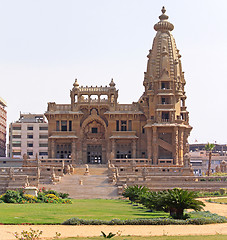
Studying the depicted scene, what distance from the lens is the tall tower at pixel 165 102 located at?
3233 inches

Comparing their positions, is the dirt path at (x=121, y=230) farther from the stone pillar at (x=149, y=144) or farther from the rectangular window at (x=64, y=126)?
the rectangular window at (x=64, y=126)

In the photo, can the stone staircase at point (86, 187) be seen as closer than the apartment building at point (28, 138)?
Yes

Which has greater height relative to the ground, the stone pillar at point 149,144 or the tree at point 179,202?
the stone pillar at point 149,144

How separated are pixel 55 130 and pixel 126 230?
62.4m

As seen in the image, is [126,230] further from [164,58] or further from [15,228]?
[164,58]

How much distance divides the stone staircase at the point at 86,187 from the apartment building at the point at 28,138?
64.5 m

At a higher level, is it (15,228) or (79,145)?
(79,145)

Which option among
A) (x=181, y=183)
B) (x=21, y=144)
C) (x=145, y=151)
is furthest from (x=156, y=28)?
(x=21, y=144)

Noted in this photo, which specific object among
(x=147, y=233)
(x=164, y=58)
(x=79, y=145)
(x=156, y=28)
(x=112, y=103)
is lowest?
(x=147, y=233)

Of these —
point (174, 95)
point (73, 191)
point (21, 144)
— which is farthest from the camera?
point (21, 144)

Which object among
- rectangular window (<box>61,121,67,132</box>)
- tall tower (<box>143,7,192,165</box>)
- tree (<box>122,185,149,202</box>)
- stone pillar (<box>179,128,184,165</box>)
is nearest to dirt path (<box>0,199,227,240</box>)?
tree (<box>122,185,149,202</box>)

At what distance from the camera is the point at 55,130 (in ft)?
285

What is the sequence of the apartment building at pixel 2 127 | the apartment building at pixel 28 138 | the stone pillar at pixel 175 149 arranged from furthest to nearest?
the apartment building at pixel 2 127 < the apartment building at pixel 28 138 < the stone pillar at pixel 175 149

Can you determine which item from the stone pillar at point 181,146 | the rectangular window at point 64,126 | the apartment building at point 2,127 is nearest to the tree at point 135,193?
the stone pillar at point 181,146
